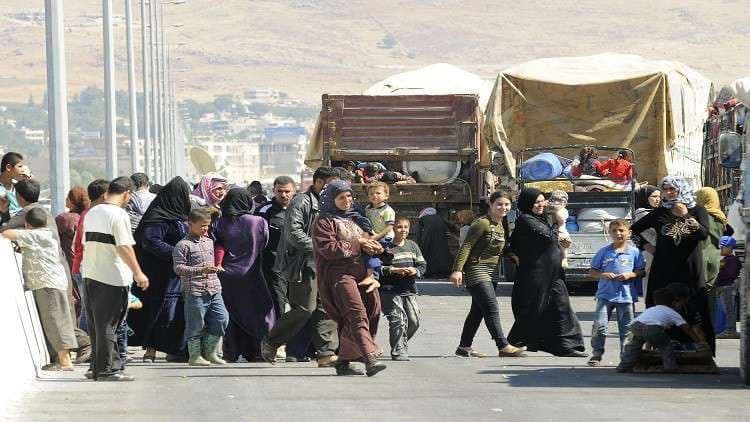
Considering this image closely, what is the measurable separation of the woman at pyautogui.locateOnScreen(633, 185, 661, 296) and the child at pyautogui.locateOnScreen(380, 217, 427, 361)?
183 cm

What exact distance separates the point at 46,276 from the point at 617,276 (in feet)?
14.5

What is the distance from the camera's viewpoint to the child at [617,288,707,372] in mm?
14820

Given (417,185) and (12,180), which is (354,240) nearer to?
(12,180)

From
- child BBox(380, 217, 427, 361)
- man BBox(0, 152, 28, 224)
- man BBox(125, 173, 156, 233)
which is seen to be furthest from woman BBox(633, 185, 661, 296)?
man BBox(0, 152, 28, 224)

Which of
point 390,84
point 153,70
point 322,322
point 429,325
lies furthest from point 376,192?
point 153,70

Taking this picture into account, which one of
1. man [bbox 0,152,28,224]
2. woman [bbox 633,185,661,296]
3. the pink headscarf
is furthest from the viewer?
the pink headscarf

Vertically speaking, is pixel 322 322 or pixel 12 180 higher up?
pixel 12 180

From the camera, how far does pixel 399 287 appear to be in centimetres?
1686

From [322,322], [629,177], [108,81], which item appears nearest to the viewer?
[322,322]

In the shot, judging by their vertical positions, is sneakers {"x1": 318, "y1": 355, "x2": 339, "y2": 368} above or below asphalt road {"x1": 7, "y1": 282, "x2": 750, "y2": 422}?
below

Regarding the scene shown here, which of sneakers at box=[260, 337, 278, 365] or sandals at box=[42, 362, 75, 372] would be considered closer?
sandals at box=[42, 362, 75, 372]

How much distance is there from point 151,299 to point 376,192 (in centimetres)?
209

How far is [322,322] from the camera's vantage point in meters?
16.3

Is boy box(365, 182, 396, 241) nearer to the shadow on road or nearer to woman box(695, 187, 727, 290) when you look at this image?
the shadow on road
